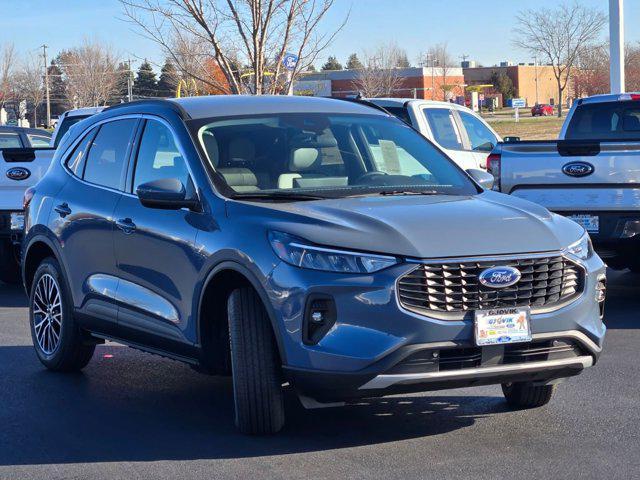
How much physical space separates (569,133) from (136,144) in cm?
738

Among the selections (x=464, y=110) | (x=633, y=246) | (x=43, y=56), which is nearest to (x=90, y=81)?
(x=43, y=56)

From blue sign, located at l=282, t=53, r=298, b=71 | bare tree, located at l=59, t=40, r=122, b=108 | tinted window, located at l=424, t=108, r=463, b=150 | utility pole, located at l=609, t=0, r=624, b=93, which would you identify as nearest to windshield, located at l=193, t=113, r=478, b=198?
tinted window, located at l=424, t=108, r=463, b=150

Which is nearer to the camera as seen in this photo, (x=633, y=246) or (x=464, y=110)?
(x=633, y=246)

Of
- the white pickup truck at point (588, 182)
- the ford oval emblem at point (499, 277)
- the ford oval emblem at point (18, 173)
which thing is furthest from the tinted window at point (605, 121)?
the ford oval emblem at point (499, 277)

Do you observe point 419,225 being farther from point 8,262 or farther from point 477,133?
point 477,133

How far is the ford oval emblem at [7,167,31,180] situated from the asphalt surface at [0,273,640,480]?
4.81 metres

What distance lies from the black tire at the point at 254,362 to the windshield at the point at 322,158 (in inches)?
30.6

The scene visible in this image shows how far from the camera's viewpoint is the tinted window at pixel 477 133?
15.5m

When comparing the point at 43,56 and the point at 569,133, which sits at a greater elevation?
the point at 43,56

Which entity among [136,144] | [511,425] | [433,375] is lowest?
[511,425]

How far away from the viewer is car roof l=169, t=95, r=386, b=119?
22.7 ft

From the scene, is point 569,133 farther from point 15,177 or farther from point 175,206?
point 175,206

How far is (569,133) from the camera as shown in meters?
13.3

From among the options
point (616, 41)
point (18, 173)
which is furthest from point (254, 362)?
point (616, 41)
